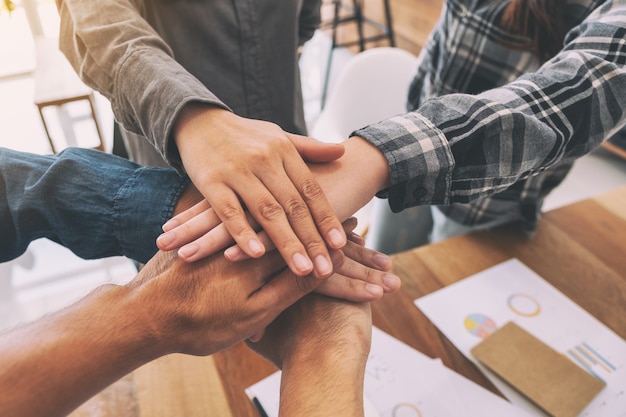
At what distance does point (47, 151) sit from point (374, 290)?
2.56m

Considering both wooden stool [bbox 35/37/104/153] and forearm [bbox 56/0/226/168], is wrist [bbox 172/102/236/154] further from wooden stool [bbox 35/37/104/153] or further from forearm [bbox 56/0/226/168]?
wooden stool [bbox 35/37/104/153]

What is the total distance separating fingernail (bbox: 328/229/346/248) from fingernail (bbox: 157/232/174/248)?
0.22m

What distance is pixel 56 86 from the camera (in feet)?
7.57

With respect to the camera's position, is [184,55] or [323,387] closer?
[323,387]

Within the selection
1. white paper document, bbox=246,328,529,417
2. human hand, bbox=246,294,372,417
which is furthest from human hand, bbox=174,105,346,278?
white paper document, bbox=246,328,529,417

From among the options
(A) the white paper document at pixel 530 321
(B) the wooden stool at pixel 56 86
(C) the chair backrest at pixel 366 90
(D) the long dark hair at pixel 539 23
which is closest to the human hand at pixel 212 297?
(A) the white paper document at pixel 530 321

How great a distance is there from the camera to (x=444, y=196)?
0.72 metres

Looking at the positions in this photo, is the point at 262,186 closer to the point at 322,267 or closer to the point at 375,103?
the point at 322,267

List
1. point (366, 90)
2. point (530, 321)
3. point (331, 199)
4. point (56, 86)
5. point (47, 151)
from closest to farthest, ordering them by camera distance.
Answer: point (331, 199) → point (530, 321) → point (366, 90) → point (56, 86) → point (47, 151)

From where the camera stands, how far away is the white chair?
152 cm

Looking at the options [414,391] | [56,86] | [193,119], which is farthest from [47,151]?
[414,391]

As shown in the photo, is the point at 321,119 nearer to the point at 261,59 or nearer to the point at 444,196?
the point at 261,59

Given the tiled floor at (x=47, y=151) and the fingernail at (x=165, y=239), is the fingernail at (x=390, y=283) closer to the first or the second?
the fingernail at (x=165, y=239)

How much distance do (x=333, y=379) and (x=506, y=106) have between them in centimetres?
48
